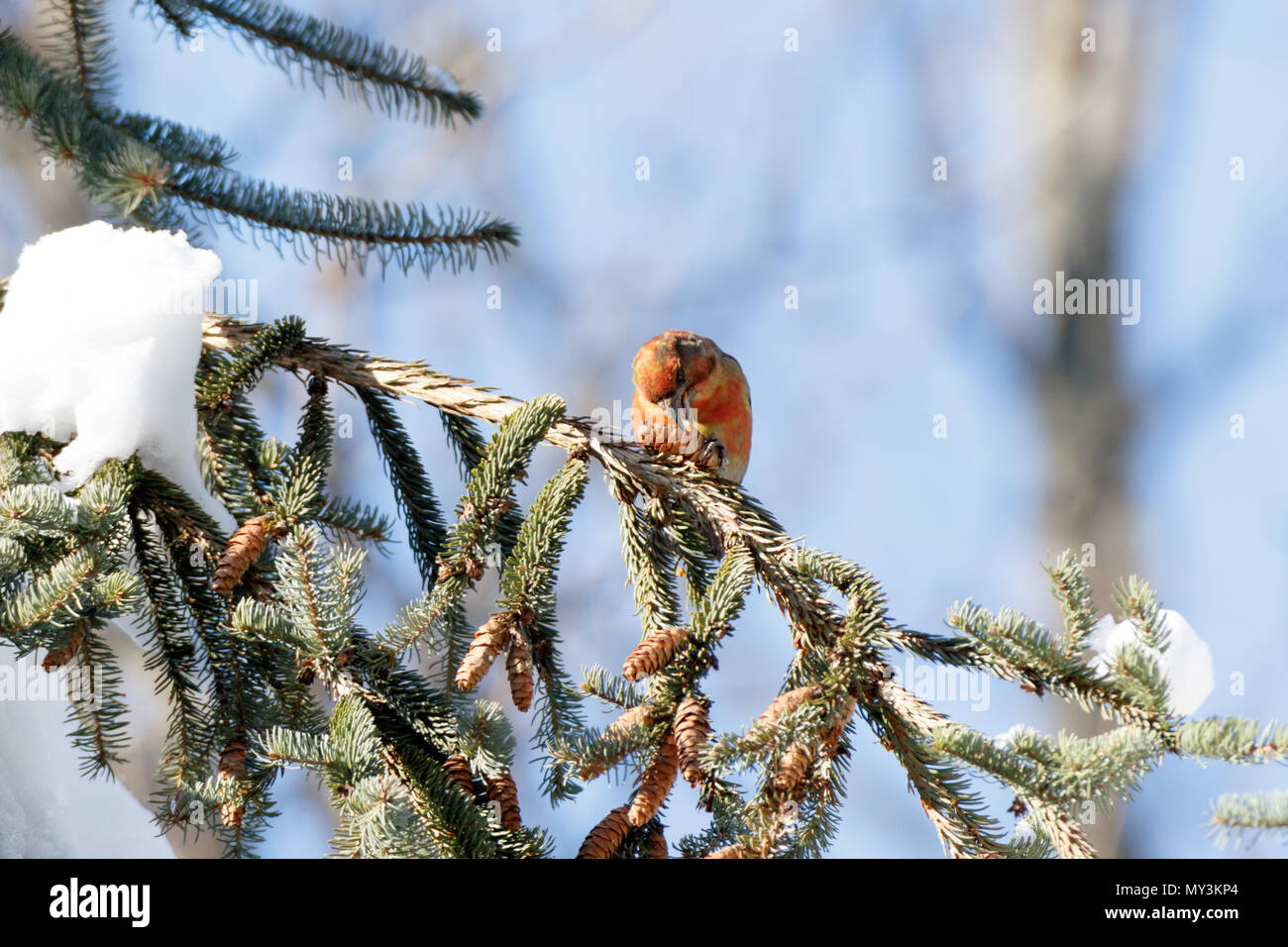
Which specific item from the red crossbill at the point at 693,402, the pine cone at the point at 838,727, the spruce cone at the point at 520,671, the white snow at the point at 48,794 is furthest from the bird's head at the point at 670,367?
the white snow at the point at 48,794

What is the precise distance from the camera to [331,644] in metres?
1.01

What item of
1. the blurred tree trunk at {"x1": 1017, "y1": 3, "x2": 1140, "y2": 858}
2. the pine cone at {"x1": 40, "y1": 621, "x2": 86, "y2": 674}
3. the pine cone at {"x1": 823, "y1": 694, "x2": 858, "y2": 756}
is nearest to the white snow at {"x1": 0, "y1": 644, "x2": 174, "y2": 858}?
the pine cone at {"x1": 40, "y1": 621, "x2": 86, "y2": 674}

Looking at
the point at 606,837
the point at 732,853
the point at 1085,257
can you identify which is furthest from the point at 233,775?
the point at 1085,257

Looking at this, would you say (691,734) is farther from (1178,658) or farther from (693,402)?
(693,402)

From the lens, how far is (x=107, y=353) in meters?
1.27

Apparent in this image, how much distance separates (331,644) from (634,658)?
0.30m

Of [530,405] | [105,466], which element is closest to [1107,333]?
[530,405]

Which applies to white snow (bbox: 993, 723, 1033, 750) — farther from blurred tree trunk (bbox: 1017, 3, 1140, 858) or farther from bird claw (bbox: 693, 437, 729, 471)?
blurred tree trunk (bbox: 1017, 3, 1140, 858)

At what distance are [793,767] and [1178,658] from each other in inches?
13.5

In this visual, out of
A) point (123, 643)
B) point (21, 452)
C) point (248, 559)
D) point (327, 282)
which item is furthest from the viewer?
point (327, 282)

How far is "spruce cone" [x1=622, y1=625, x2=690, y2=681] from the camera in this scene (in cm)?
95

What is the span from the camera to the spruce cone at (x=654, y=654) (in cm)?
95

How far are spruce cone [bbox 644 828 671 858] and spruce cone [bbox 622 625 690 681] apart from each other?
181mm

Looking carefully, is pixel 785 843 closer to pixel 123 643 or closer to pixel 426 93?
pixel 426 93
